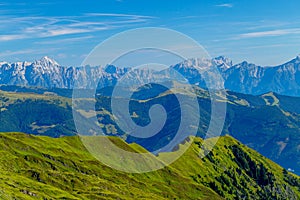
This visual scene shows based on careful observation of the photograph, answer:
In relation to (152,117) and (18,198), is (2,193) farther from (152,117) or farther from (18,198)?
(152,117)

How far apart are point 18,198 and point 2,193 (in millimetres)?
10315

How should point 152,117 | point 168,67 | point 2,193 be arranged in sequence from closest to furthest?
point 168,67
point 152,117
point 2,193

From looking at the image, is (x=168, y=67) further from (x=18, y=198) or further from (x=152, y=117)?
(x=18, y=198)

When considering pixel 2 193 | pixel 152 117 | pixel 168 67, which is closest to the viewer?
pixel 168 67

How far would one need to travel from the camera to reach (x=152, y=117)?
335 ft

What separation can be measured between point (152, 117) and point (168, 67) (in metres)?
28.2

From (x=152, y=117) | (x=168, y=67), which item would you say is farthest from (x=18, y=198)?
(x=168, y=67)

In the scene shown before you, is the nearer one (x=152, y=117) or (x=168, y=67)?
(x=168, y=67)

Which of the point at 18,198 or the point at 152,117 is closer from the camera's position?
the point at 152,117

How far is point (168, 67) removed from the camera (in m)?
76.1

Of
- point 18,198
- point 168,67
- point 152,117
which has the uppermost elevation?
point 168,67

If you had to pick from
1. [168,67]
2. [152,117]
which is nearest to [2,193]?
[152,117]

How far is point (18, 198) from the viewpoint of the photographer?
655 feet

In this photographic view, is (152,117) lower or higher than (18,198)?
higher
